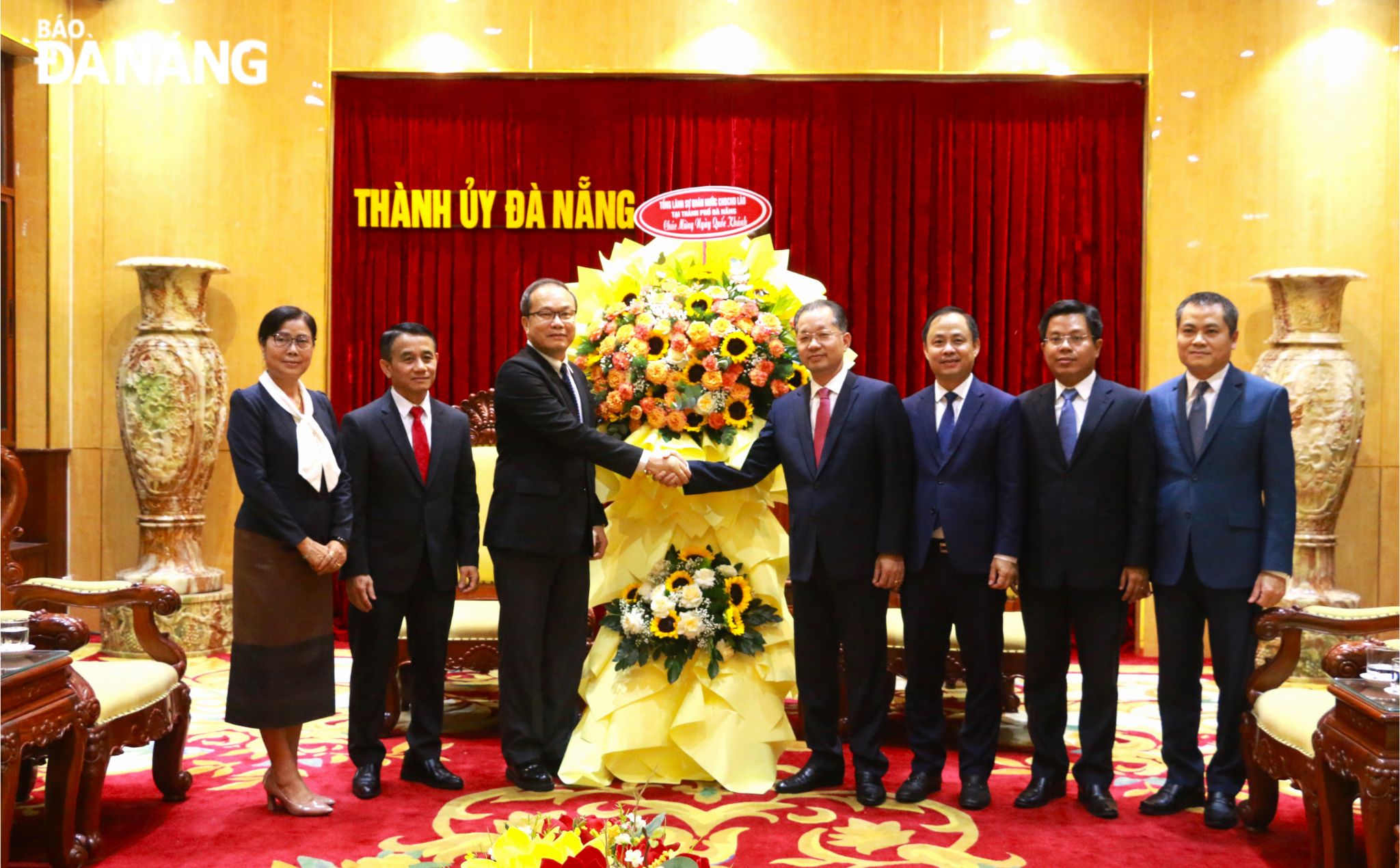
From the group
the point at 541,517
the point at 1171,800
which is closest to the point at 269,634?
the point at 541,517

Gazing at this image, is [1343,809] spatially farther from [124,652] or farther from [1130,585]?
[124,652]

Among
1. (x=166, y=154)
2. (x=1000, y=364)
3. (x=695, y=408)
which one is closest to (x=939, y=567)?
(x=695, y=408)

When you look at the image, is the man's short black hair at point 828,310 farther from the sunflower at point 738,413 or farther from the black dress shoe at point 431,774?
the black dress shoe at point 431,774

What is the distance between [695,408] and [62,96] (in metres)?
4.65

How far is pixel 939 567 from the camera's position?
3643 millimetres

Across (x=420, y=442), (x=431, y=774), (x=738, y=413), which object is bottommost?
(x=431, y=774)

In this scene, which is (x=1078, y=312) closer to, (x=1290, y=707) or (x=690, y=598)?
(x=1290, y=707)

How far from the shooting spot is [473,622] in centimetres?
456

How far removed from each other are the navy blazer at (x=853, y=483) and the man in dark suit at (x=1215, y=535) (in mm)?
789

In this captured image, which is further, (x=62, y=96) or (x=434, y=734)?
(x=62, y=96)

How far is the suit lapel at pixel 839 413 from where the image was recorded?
11.9 ft

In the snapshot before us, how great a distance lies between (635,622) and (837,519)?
0.74 m

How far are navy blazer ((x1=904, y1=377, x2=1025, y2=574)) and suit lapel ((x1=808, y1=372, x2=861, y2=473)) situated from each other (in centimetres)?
27

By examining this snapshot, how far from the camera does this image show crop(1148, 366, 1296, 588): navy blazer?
11.3 feet
